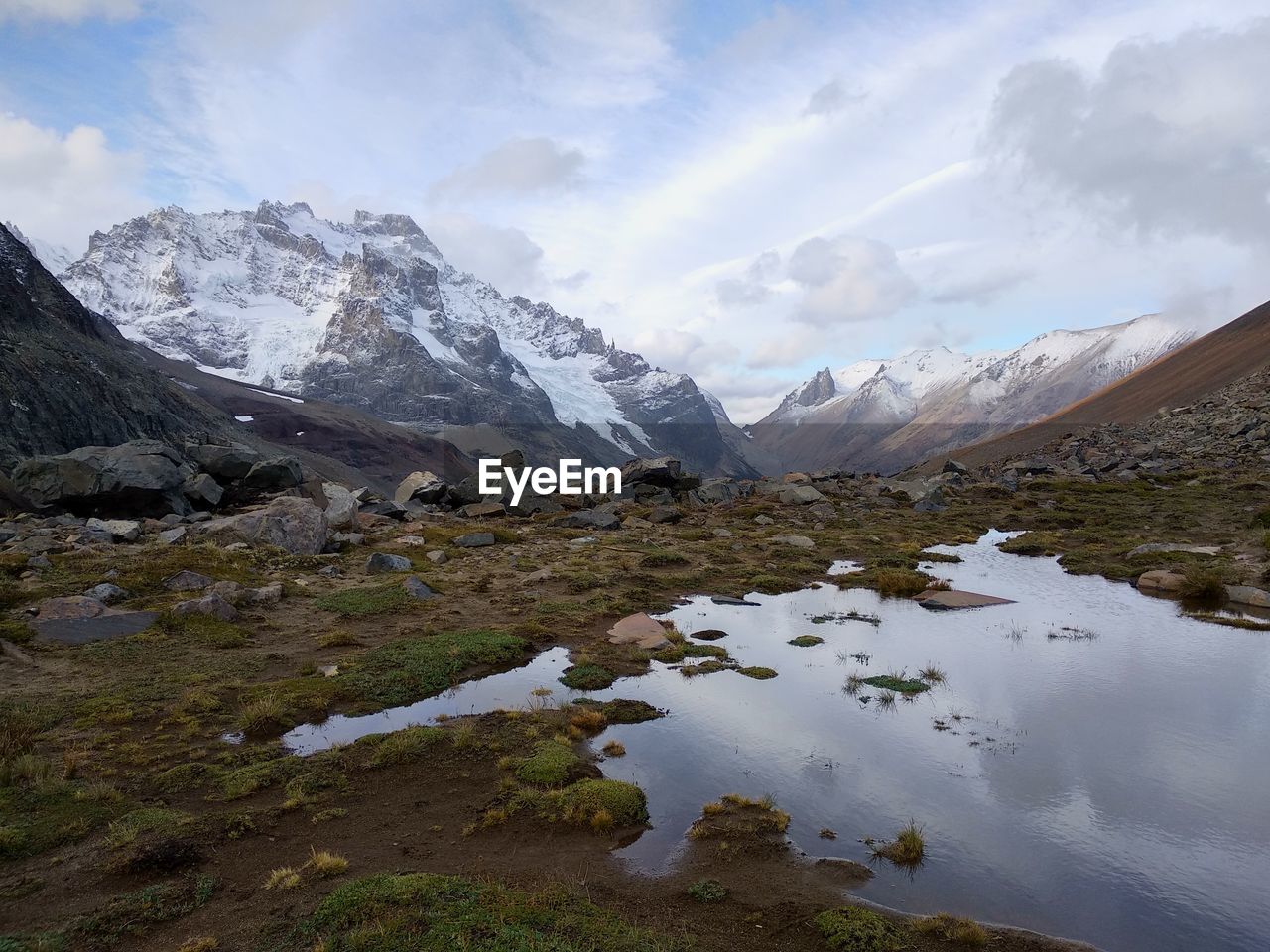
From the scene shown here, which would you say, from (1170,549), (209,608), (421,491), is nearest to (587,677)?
(209,608)

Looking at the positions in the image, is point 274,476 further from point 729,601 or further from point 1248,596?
point 1248,596

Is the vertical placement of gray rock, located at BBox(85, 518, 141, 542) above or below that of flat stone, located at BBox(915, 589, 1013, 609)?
above

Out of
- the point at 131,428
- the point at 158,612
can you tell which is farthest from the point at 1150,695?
the point at 131,428

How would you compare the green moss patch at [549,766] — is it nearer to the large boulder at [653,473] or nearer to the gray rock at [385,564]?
the gray rock at [385,564]

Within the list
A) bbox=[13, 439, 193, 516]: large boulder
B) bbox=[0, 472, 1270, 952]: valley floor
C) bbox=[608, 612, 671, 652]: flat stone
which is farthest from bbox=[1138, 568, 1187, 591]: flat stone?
bbox=[13, 439, 193, 516]: large boulder

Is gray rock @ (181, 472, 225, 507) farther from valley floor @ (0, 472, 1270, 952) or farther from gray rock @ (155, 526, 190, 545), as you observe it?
valley floor @ (0, 472, 1270, 952)

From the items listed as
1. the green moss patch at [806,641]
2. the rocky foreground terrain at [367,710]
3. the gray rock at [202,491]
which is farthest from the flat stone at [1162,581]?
the gray rock at [202,491]

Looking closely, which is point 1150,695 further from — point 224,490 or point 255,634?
point 224,490
